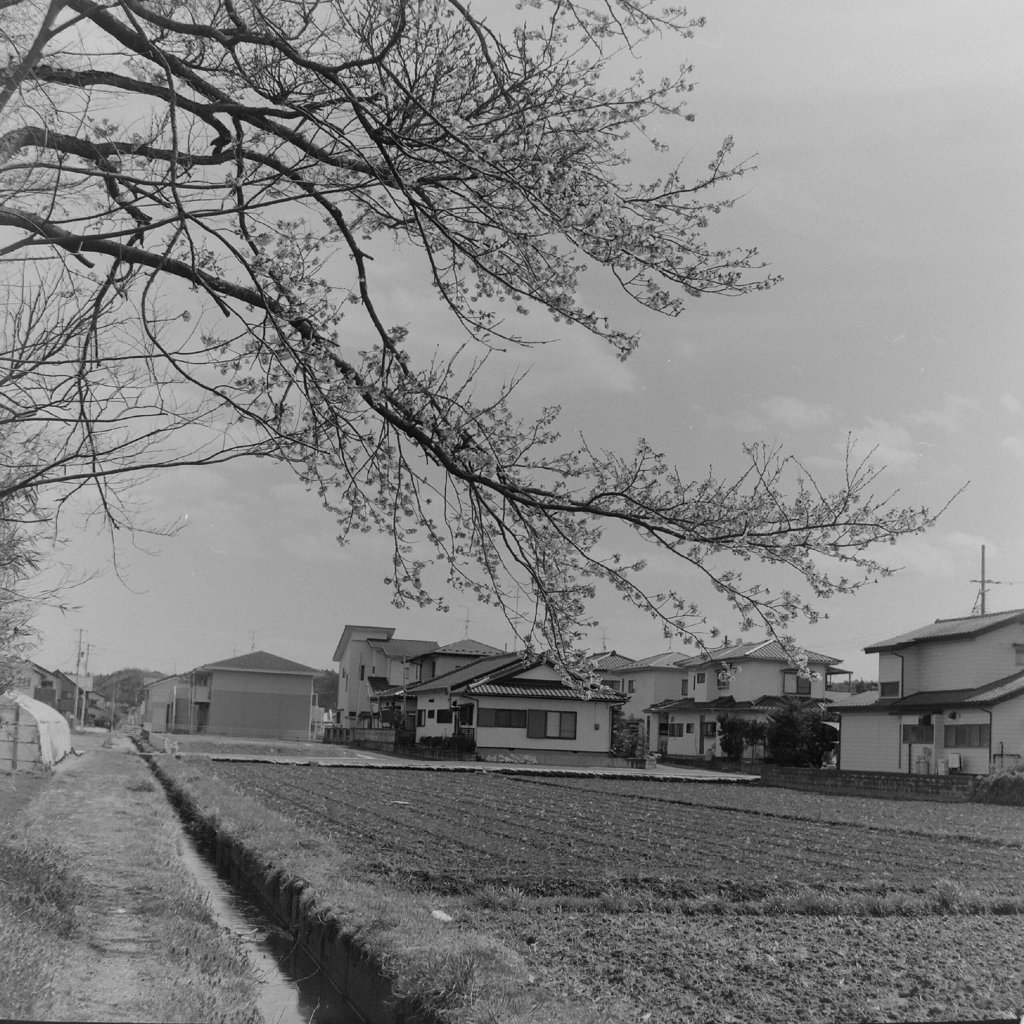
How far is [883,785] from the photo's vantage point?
27.3m

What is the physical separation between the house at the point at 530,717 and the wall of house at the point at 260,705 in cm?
1839

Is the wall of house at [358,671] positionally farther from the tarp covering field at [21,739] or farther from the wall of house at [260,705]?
the tarp covering field at [21,739]

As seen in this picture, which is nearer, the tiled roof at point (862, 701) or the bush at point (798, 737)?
the tiled roof at point (862, 701)

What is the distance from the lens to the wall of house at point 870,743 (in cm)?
3478

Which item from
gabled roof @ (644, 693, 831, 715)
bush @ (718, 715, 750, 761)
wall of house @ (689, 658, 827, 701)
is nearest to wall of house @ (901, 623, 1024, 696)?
gabled roof @ (644, 693, 831, 715)

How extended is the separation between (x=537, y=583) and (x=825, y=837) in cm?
896

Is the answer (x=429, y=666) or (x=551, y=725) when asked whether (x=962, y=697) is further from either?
(x=429, y=666)

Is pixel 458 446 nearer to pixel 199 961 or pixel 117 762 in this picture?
pixel 199 961

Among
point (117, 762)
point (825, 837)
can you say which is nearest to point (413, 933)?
point (825, 837)

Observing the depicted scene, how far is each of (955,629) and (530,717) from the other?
50.6 ft

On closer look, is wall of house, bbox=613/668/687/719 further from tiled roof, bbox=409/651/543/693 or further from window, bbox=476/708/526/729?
window, bbox=476/708/526/729

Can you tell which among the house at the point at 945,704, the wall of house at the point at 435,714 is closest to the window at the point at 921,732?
the house at the point at 945,704

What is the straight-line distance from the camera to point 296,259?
710cm

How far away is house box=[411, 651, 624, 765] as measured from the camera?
1607 inches
